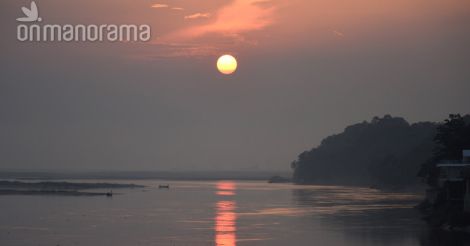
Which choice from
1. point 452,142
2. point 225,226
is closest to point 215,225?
point 225,226

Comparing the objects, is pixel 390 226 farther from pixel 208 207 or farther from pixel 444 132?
pixel 208 207

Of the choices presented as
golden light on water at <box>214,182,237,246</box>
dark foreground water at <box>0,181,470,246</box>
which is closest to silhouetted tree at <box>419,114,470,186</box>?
dark foreground water at <box>0,181,470,246</box>

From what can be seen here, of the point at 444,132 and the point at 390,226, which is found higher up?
the point at 444,132

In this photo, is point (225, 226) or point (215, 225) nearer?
point (225, 226)

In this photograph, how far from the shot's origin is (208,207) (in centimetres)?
9619

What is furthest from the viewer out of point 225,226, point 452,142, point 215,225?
point 452,142

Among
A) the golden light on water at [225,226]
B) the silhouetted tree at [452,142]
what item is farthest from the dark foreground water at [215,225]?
the silhouetted tree at [452,142]

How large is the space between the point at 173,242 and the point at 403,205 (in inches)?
1846

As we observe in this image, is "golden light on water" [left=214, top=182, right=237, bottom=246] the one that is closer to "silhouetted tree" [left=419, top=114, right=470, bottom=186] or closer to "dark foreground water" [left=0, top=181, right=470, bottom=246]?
"dark foreground water" [left=0, top=181, right=470, bottom=246]

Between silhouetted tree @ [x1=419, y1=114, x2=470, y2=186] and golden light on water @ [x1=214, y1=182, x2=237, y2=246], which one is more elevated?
silhouetted tree @ [x1=419, y1=114, x2=470, y2=186]

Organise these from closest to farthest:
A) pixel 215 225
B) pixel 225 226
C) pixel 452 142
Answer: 1. pixel 225 226
2. pixel 215 225
3. pixel 452 142

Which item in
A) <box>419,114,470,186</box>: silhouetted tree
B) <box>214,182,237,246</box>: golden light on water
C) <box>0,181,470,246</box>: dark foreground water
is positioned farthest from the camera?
<box>419,114,470,186</box>: silhouetted tree

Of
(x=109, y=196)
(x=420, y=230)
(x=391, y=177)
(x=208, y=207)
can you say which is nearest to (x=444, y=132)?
(x=420, y=230)

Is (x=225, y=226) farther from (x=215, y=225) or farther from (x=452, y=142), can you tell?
(x=452, y=142)
